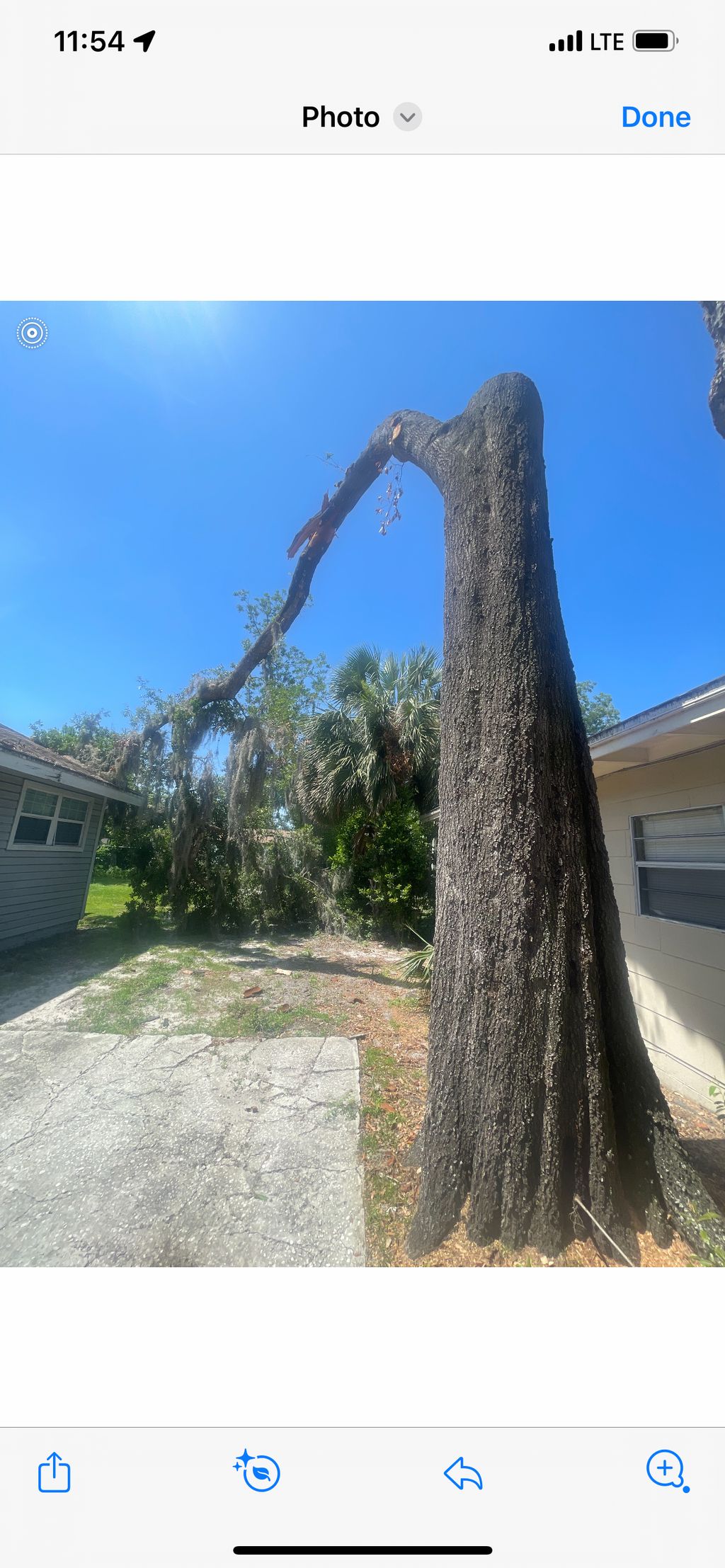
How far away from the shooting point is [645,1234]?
1.42 m

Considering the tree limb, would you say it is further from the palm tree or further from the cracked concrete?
the palm tree

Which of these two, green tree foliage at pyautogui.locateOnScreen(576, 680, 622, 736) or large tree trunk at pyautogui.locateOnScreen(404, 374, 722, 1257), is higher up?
green tree foliage at pyautogui.locateOnScreen(576, 680, 622, 736)

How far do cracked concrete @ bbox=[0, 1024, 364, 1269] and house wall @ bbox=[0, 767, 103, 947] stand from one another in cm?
329

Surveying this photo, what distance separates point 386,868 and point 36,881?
4.98m

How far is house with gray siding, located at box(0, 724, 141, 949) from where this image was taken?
5.65 metres
